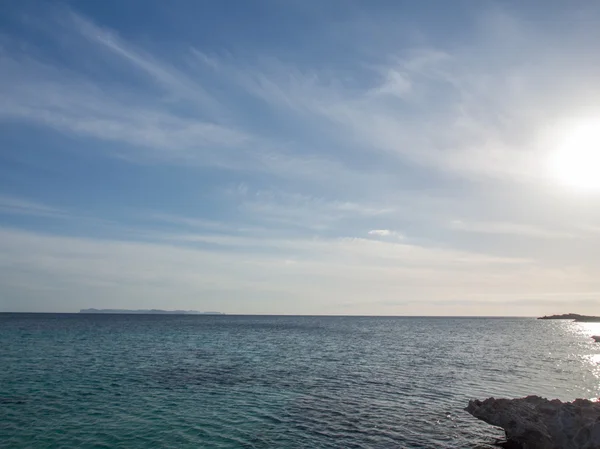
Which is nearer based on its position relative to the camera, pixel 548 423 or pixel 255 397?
pixel 548 423

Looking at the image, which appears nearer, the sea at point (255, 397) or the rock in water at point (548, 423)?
the rock in water at point (548, 423)

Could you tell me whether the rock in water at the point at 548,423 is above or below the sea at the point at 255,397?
above

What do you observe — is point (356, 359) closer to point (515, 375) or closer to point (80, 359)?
point (515, 375)

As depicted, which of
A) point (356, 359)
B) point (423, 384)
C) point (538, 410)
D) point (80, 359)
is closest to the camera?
point (538, 410)

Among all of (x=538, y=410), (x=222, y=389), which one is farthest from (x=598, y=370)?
(x=222, y=389)

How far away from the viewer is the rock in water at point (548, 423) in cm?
2322

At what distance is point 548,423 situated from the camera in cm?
2536

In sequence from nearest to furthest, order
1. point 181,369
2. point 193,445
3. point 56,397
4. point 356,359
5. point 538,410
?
point 193,445, point 538,410, point 56,397, point 181,369, point 356,359

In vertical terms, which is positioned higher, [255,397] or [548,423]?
[548,423]

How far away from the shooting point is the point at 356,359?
216ft

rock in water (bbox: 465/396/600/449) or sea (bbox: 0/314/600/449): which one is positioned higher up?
rock in water (bbox: 465/396/600/449)

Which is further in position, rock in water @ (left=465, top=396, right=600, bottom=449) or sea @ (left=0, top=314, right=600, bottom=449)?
sea @ (left=0, top=314, right=600, bottom=449)

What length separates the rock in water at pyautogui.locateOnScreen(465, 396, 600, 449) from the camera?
76.2ft

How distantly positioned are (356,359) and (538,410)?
40552mm
